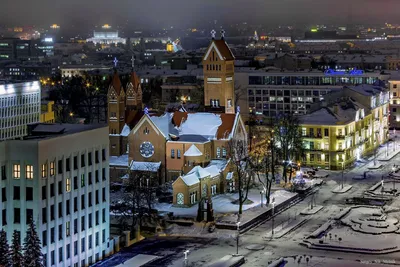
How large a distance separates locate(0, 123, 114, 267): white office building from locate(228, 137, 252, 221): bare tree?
63.6 ft

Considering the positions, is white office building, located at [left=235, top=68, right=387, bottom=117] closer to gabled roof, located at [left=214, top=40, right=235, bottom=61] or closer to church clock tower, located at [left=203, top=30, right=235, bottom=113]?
church clock tower, located at [left=203, top=30, right=235, bottom=113]

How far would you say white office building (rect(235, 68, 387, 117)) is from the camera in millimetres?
136000

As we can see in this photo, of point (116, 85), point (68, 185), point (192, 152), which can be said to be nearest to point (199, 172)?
point (192, 152)

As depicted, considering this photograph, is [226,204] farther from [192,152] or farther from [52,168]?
[52,168]

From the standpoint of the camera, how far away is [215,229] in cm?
6925

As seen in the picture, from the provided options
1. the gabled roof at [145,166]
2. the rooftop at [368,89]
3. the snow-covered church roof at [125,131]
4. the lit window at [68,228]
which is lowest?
the lit window at [68,228]

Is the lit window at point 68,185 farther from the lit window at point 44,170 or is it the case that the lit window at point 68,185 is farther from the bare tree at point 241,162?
the bare tree at point 241,162

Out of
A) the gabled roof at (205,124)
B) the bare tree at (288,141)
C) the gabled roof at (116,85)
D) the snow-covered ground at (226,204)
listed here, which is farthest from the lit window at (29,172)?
the bare tree at (288,141)

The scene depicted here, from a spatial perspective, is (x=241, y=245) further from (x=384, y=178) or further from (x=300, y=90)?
(x=300, y=90)

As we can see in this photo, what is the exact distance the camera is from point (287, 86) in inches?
5374

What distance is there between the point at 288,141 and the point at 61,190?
42286mm

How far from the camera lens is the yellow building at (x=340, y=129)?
99.5 m

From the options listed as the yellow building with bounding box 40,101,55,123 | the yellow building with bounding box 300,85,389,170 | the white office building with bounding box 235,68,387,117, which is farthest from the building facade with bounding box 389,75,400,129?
the yellow building with bounding box 40,101,55,123

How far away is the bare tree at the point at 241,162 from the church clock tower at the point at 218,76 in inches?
368
